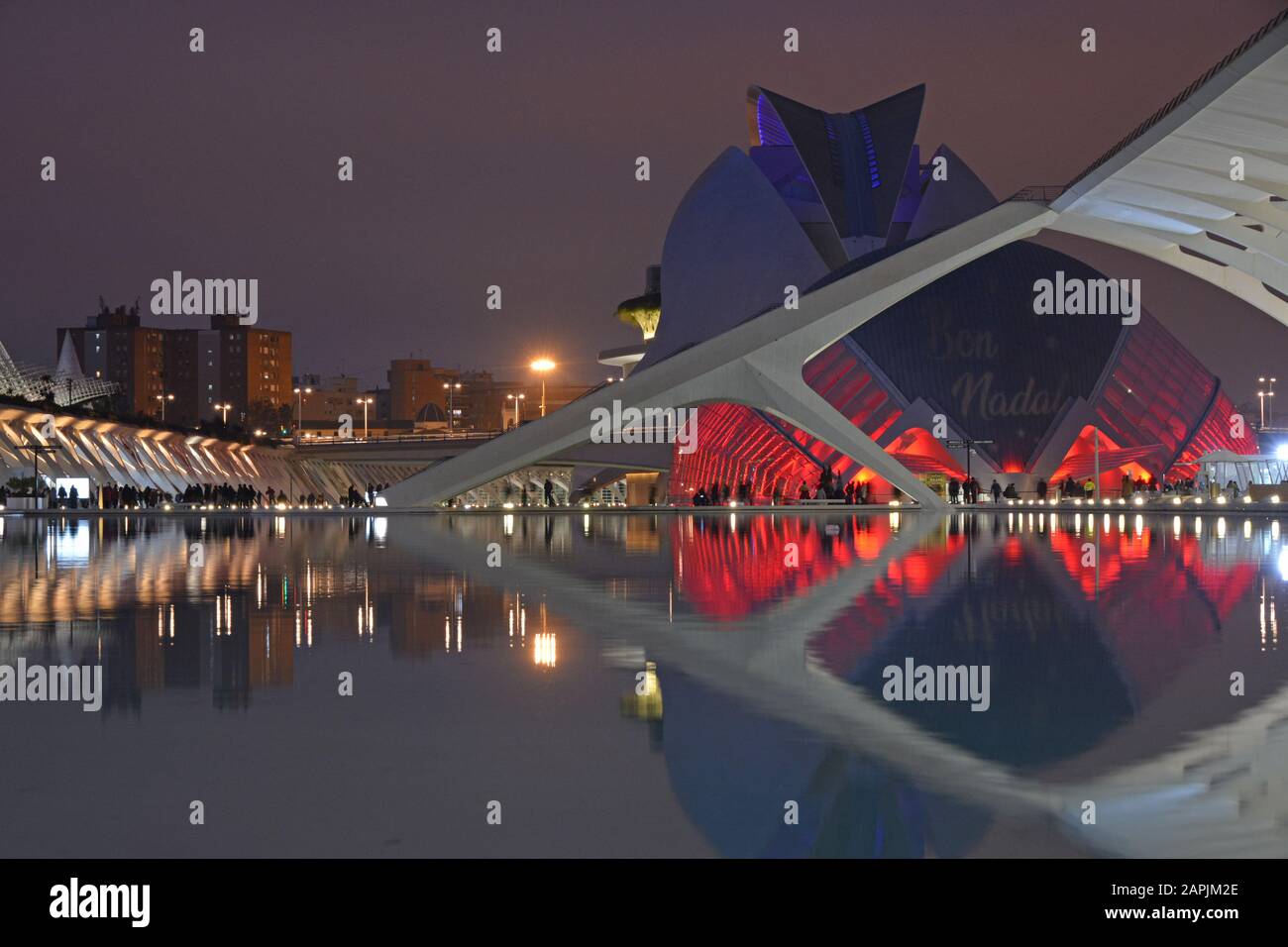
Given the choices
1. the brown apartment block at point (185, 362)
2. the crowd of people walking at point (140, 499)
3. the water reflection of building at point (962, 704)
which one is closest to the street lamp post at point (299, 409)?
the brown apartment block at point (185, 362)

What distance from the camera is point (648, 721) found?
6.00 meters

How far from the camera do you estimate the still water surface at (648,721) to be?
424 cm

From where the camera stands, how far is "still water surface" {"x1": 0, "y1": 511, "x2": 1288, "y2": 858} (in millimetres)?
4238

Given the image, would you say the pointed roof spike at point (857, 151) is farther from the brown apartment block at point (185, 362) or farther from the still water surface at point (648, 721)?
the brown apartment block at point (185, 362)

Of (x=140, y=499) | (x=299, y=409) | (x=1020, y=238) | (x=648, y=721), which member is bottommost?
(x=648, y=721)

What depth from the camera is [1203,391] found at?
170ft

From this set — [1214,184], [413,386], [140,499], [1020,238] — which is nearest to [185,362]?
[413,386]

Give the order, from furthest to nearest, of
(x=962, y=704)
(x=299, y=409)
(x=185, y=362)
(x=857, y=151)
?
(x=185, y=362), (x=299, y=409), (x=857, y=151), (x=962, y=704)

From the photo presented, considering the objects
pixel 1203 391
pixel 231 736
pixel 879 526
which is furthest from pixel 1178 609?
pixel 1203 391

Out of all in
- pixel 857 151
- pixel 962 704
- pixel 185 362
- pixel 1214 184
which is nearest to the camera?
pixel 962 704

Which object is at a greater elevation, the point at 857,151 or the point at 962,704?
the point at 857,151

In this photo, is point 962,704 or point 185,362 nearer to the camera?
point 962,704

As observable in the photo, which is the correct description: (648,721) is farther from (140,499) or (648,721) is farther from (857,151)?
(857,151)

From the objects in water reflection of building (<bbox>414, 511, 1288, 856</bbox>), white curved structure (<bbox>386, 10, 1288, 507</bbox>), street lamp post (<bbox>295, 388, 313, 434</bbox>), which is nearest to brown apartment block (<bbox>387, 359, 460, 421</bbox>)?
street lamp post (<bbox>295, 388, 313, 434</bbox>)
